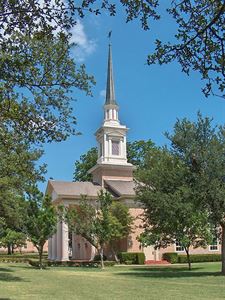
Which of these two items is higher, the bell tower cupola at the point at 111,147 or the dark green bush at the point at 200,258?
the bell tower cupola at the point at 111,147

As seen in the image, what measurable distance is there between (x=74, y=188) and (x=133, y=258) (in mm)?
10882

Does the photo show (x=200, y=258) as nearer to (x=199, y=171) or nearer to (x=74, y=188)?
(x=74, y=188)

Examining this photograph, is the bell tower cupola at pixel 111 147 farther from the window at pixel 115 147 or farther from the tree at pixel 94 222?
the tree at pixel 94 222

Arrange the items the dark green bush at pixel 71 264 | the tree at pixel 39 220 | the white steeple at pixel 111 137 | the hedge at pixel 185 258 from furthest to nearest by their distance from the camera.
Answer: the white steeple at pixel 111 137 < the hedge at pixel 185 258 < the dark green bush at pixel 71 264 < the tree at pixel 39 220

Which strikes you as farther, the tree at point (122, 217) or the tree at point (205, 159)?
the tree at point (122, 217)

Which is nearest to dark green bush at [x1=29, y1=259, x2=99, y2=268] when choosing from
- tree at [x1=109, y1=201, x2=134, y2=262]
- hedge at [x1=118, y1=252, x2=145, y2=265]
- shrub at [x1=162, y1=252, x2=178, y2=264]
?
hedge at [x1=118, y1=252, x2=145, y2=265]

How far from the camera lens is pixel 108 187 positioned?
4962 centimetres

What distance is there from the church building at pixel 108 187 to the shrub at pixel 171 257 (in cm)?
84

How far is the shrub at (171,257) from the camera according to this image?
41.8 m

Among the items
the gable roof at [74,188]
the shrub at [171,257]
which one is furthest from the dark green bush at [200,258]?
the gable roof at [74,188]

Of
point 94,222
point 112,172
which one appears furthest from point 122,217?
point 112,172

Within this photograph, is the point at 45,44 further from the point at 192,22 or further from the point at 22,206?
the point at 22,206

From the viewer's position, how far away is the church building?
44.7 m

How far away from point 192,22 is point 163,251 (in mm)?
39691
